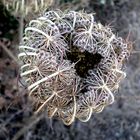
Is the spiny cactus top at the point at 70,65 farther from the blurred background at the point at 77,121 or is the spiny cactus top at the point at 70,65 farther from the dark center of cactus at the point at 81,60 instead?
the blurred background at the point at 77,121

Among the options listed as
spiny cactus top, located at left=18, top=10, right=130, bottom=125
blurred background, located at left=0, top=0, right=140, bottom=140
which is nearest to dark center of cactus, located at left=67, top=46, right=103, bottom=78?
spiny cactus top, located at left=18, top=10, right=130, bottom=125

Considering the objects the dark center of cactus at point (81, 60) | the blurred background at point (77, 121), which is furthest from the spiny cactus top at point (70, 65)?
the blurred background at point (77, 121)

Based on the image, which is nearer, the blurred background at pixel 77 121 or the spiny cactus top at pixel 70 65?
the spiny cactus top at pixel 70 65

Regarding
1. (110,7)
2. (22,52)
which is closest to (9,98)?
(110,7)

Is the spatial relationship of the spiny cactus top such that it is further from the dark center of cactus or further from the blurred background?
the blurred background

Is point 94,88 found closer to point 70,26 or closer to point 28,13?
point 70,26

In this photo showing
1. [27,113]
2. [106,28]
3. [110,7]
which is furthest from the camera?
[110,7]
